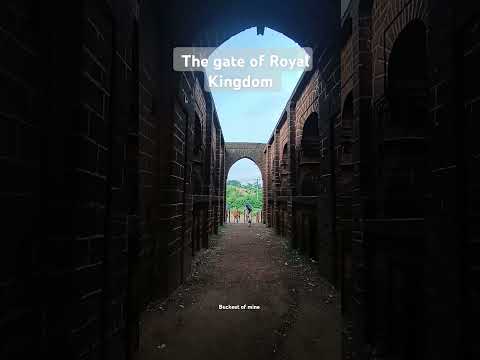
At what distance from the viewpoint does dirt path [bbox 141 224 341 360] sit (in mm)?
2885

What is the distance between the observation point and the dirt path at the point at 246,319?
2885mm

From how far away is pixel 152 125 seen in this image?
408 cm

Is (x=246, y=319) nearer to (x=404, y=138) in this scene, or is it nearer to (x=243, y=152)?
(x=404, y=138)

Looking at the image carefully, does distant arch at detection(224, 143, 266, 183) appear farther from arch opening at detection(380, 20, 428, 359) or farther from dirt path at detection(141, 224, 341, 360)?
arch opening at detection(380, 20, 428, 359)

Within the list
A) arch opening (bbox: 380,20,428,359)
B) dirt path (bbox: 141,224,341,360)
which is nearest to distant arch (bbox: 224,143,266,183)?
dirt path (bbox: 141,224,341,360)

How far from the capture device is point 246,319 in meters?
3.64

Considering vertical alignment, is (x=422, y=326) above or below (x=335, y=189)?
below

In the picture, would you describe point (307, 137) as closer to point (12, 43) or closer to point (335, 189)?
point (335, 189)

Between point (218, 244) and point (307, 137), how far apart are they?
4722 millimetres

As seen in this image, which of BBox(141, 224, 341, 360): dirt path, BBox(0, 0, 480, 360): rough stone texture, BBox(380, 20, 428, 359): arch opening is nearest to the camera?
BBox(0, 0, 480, 360): rough stone texture

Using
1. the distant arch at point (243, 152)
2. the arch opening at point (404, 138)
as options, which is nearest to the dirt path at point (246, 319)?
the arch opening at point (404, 138)

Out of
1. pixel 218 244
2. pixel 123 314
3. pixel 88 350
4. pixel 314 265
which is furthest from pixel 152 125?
pixel 218 244

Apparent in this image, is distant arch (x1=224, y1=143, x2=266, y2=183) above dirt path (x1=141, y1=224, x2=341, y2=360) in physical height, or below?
above

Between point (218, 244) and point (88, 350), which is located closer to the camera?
point (88, 350)
